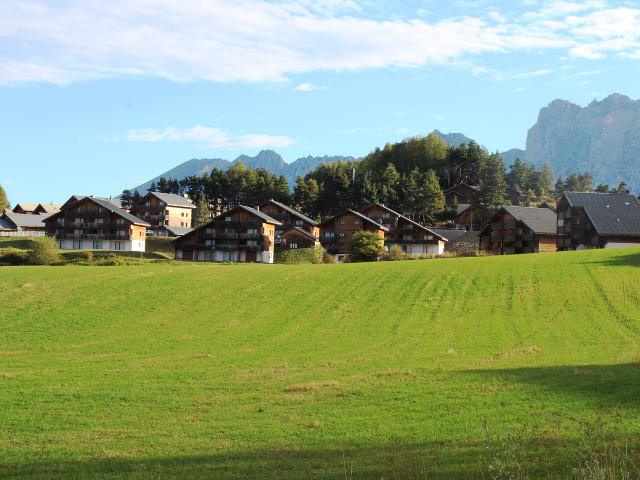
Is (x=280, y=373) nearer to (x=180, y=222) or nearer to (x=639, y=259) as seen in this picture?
(x=639, y=259)

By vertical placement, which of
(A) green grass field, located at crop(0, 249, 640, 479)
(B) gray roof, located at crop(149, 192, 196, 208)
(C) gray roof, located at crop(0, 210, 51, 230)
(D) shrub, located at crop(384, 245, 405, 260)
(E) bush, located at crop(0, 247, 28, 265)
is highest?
(B) gray roof, located at crop(149, 192, 196, 208)

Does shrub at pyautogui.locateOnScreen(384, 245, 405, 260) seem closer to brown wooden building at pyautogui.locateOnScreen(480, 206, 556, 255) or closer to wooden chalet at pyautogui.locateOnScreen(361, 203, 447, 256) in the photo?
brown wooden building at pyautogui.locateOnScreen(480, 206, 556, 255)

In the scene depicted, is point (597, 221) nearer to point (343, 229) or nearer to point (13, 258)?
point (343, 229)

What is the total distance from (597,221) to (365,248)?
31209mm

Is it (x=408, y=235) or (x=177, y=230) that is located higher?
(x=177, y=230)

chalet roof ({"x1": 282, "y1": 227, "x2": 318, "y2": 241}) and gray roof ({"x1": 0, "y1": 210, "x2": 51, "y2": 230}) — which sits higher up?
gray roof ({"x1": 0, "y1": 210, "x2": 51, "y2": 230})

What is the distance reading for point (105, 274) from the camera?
193 ft

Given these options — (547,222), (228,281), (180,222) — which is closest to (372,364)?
(228,281)

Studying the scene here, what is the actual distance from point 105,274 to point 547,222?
73439mm

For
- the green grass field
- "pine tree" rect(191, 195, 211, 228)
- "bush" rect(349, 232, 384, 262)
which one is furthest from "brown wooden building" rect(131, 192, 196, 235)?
the green grass field

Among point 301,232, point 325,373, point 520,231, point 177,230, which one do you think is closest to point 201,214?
point 177,230

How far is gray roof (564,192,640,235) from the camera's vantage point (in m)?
88.1

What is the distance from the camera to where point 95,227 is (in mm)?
125250

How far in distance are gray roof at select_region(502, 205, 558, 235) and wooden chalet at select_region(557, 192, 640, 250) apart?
25.0ft
